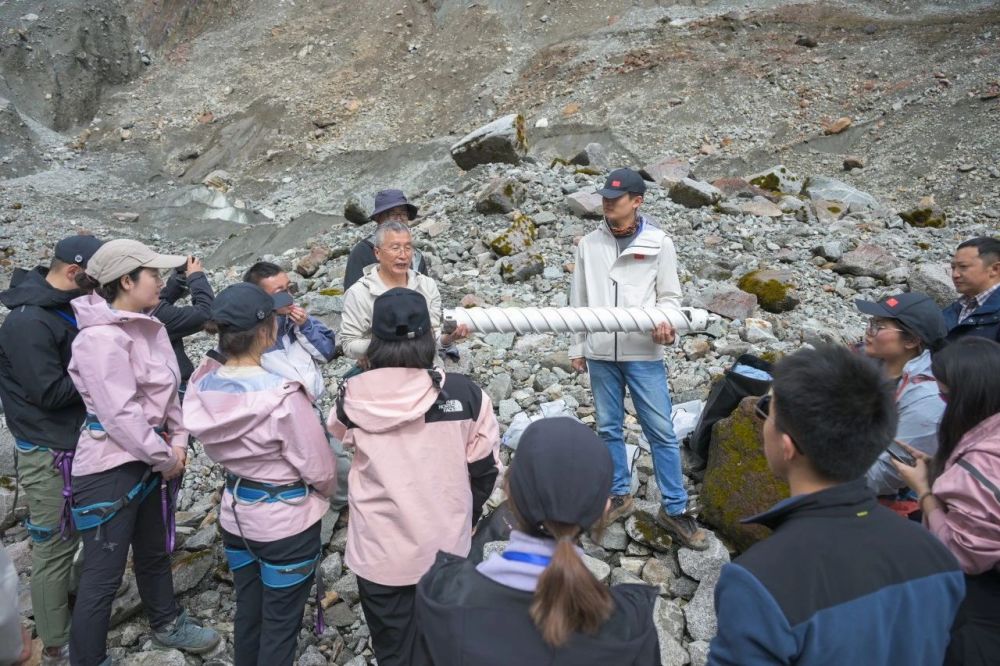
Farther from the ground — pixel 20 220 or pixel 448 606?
pixel 448 606

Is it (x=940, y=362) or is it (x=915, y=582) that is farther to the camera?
(x=940, y=362)

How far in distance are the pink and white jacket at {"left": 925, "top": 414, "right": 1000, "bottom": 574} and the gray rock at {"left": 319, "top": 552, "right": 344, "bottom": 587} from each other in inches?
131

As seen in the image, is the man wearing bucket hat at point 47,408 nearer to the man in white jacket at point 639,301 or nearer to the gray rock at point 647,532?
the man in white jacket at point 639,301

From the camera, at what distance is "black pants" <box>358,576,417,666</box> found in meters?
2.78

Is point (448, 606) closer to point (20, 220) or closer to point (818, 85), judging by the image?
point (20, 220)

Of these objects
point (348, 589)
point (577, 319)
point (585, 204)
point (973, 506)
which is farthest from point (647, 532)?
point (585, 204)

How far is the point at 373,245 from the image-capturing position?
4.46 meters

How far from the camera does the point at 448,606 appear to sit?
1768 mm

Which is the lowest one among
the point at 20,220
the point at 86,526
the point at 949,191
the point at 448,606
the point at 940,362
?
the point at 949,191

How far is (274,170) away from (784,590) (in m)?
24.9

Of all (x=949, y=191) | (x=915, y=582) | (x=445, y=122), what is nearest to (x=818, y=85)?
(x=949, y=191)

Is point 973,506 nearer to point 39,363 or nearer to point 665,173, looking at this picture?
point 39,363

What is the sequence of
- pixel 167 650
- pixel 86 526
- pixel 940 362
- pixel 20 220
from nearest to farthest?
pixel 940 362 → pixel 86 526 → pixel 167 650 → pixel 20 220

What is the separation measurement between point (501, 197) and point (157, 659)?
855cm
